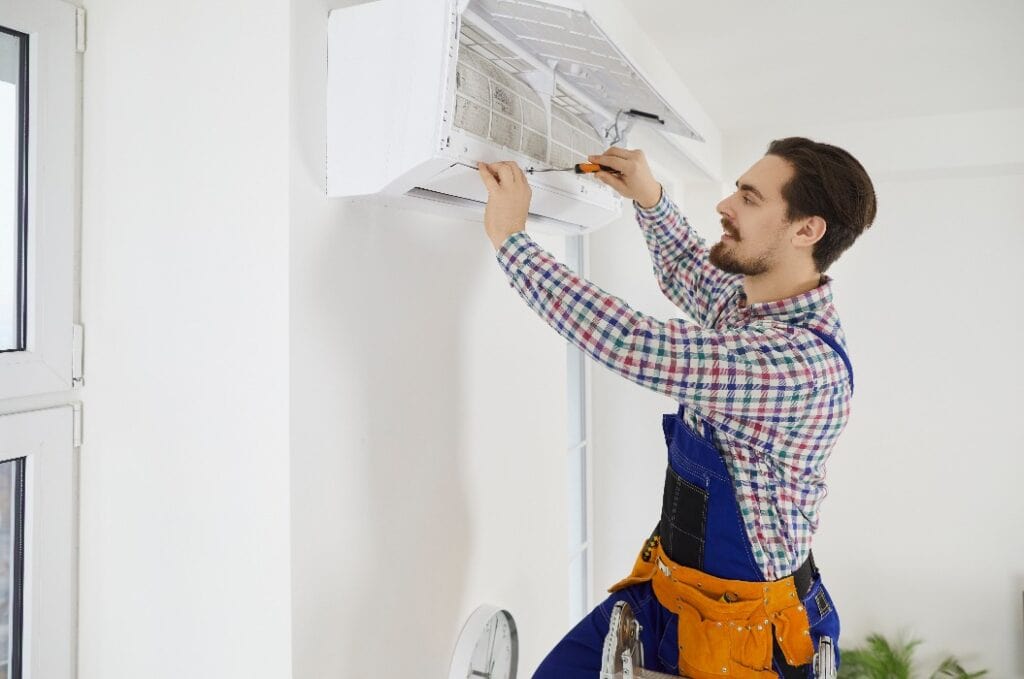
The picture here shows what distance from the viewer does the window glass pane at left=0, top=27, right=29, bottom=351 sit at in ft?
3.51

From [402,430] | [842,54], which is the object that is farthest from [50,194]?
[842,54]

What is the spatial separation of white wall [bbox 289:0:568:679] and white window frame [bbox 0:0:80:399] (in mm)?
390

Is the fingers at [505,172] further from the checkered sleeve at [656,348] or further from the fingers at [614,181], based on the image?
the fingers at [614,181]

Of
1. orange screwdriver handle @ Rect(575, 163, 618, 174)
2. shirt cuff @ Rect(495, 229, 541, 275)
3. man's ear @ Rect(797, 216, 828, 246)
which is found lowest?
shirt cuff @ Rect(495, 229, 541, 275)

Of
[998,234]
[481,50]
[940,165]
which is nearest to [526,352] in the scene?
[481,50]

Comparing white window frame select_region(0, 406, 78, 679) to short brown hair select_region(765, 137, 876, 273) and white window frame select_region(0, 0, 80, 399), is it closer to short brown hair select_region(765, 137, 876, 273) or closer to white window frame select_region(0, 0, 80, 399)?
white window frame select_region(0, 0, 80, 399)

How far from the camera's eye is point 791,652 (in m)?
1.15

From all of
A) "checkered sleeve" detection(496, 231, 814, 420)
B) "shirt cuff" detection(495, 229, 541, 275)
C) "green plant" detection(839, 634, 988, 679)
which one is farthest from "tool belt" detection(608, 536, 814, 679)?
"green plant" detection(839, 634, 988, 679)

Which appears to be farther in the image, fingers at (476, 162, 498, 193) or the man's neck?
the man's neck

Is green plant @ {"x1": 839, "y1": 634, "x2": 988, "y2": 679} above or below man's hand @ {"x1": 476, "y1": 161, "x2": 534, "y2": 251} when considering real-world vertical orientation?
below

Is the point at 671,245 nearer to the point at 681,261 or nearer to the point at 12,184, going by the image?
the point at 681,261

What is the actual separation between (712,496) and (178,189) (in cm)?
89

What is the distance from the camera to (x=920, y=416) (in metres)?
3.62

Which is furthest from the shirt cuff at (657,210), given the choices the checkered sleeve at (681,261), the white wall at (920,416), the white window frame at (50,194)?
the white wall at (920,416)
